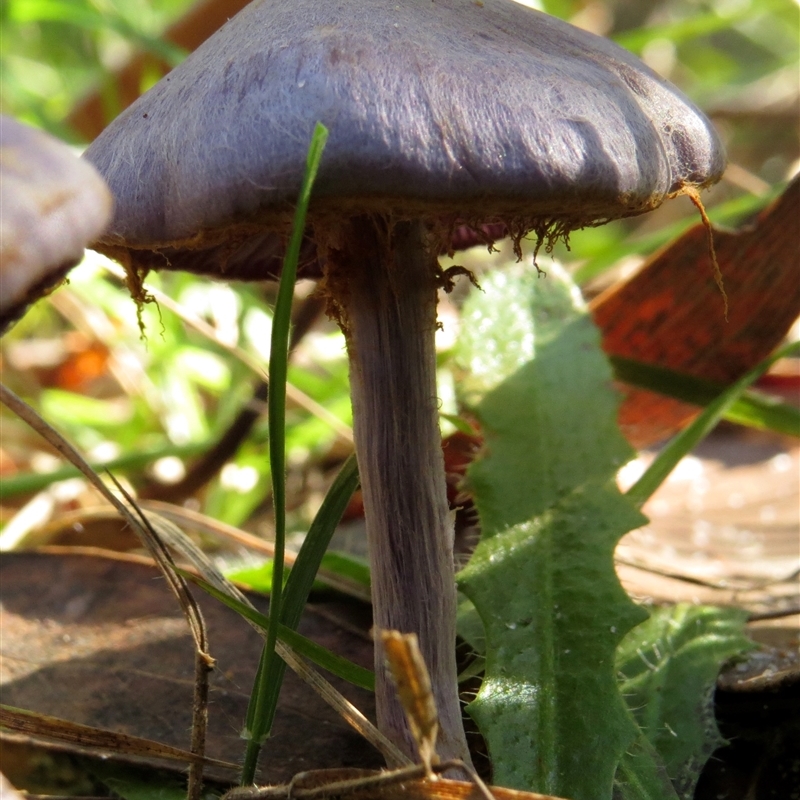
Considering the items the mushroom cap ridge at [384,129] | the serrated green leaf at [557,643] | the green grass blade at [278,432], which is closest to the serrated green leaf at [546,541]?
the serrated green leaf at [557,643]

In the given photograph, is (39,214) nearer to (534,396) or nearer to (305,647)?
(305,647)

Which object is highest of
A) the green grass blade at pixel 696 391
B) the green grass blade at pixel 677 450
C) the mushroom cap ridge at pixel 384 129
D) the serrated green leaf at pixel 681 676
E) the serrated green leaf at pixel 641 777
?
the mushroom cap ridge at pixel 384 129

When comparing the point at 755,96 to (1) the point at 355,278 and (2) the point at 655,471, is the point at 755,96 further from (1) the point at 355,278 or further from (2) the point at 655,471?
(1) the point at 355,278

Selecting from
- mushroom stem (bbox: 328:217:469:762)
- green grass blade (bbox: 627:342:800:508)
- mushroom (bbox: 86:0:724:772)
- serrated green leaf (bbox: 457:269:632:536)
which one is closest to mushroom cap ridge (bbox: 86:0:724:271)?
mushroom (bbox: 86:0:724:772)

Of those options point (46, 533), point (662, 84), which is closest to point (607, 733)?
point (662, 84)

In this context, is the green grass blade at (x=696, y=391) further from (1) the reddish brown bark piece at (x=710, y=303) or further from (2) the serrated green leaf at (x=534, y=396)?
(2) the serrated green leaf at (x=534, y=396)

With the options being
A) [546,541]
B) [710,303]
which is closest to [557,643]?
[546,541]

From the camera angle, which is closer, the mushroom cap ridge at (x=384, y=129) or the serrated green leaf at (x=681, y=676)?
the mushroom cap ridge at (x=384, y=129)

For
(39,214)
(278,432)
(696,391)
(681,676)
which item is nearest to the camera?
(39,214)

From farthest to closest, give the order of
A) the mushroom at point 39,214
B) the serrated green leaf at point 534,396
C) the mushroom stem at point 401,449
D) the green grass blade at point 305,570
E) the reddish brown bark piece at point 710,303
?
the reddish brown bark piece at point 710,303
the serrated green leaf at point 534,396
the mushroom stem at point 401,449
the green grass blade at point 305,570
the mushroom at point 39,214
